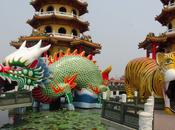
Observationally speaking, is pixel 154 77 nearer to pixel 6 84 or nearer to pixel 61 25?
pixel 6 84

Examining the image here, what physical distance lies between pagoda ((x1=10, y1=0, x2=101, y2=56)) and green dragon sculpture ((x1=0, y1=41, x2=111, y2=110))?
7.89 meters

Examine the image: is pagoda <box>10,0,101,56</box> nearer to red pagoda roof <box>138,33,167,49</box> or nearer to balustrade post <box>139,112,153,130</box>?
red pagoda roof <box>138,33,167,49</box>

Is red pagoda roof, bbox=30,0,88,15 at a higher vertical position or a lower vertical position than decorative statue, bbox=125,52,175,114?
higher

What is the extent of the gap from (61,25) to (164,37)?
28.8 ft

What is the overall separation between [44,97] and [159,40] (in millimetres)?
12086

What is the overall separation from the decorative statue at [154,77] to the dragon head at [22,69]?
4097 millimetres

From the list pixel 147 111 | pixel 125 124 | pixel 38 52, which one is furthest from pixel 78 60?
pixel 147 111

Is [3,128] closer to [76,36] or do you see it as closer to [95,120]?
[95,120]

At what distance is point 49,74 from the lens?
12.7 metres

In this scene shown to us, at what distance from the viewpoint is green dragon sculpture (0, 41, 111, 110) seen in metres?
10.6

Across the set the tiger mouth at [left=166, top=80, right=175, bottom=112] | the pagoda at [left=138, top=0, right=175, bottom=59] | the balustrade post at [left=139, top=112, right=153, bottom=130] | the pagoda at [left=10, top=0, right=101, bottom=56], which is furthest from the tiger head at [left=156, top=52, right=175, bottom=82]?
the pagoda at [left=10, top=0, right=101, bottom=56]

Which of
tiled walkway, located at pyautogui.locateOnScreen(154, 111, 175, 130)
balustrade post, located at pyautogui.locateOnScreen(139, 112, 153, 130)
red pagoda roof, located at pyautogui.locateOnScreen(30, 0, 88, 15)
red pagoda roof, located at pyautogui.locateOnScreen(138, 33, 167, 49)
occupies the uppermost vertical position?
red pagoda roof, located at pyautogui.locateOnScreen(30, 0, 88, 15)

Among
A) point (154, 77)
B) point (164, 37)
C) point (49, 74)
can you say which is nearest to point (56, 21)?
point (164, 37)

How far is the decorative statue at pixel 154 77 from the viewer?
900 cm
